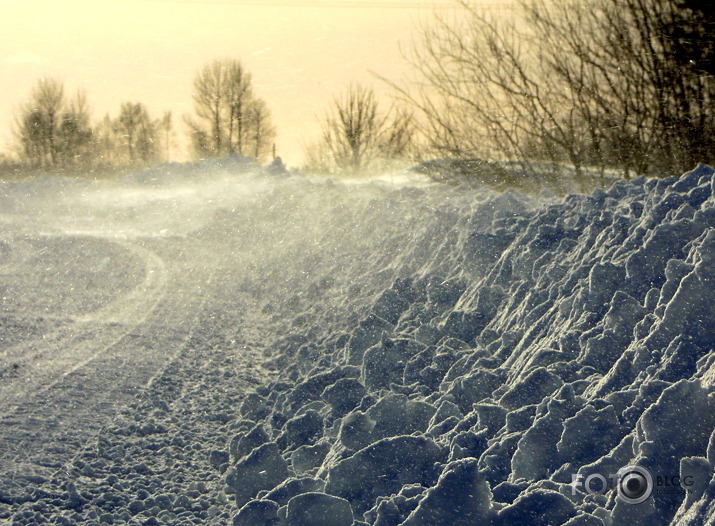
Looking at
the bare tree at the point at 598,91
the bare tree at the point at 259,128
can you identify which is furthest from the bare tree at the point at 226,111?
the bare tree at the point at 598,91

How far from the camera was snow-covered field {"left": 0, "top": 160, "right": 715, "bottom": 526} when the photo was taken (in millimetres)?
2973

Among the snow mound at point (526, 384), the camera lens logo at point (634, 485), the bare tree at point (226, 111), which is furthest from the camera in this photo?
the bare tree at point (226, 111)

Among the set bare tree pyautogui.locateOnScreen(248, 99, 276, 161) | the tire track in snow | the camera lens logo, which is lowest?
the tire track in snow

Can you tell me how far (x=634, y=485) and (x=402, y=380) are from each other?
219cm

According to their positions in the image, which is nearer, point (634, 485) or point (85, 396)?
point (634, 485)

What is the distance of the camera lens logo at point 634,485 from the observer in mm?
2641

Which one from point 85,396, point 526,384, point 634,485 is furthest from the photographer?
point 85,396

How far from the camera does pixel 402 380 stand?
15.7 ft

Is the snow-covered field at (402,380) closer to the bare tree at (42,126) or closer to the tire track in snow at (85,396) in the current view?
the tire track in snow at (85,396)

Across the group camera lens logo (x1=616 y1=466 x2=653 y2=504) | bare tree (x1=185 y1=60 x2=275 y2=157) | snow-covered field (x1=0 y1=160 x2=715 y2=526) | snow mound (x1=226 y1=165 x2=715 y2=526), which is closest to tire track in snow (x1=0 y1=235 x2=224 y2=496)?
snow-covered field (x1=0 y1=160 x2=715 y2=526)

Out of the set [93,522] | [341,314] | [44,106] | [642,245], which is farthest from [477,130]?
[44,106]

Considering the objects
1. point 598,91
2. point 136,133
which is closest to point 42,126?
point 136,133

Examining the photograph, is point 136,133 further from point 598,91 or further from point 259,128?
point 598,91

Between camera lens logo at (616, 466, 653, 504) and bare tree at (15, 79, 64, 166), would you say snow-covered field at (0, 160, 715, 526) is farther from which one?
bare tree at (15, 79, 64, 166)
